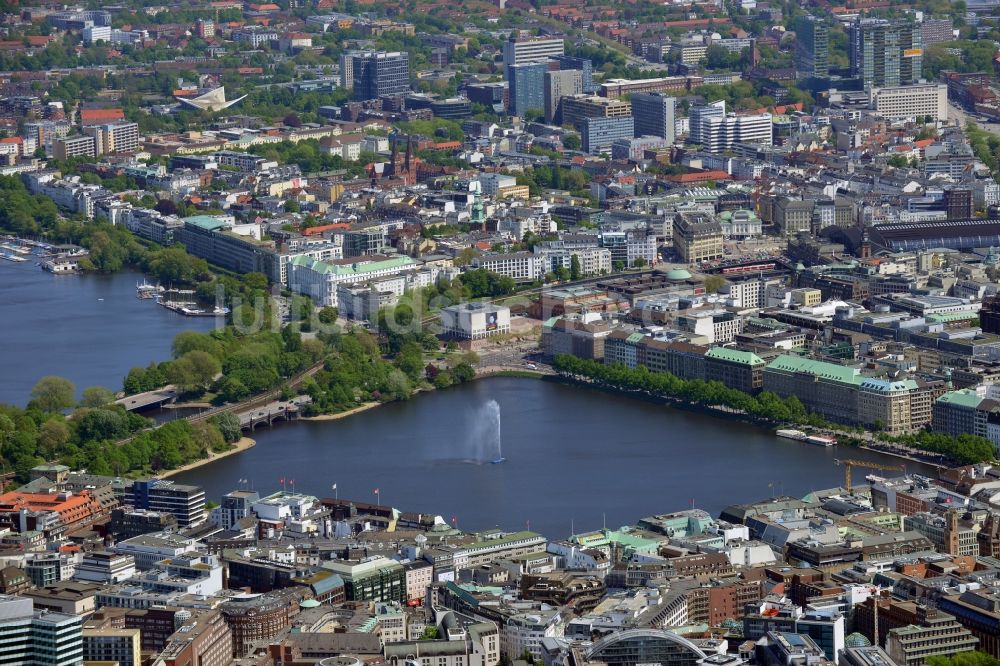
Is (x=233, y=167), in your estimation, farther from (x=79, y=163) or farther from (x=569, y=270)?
(x=569, y=270)

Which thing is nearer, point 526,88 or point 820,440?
point 820,440

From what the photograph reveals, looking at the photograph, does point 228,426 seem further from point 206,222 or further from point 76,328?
point 206,222

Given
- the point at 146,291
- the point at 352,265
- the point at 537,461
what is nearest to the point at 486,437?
the point at 537,461

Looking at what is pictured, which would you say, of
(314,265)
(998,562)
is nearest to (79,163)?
(314,265)

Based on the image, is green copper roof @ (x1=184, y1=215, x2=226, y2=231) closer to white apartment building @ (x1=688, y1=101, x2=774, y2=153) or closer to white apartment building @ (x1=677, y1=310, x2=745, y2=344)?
white apartment building @ (x1=677, y1=310, x2=745, y2=344)

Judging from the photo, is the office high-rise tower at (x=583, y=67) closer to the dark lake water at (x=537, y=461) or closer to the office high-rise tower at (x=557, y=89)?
the office high-rise tower at (x=557, y=89)

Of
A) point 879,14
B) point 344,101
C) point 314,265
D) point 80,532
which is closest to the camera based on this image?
point 80,532
